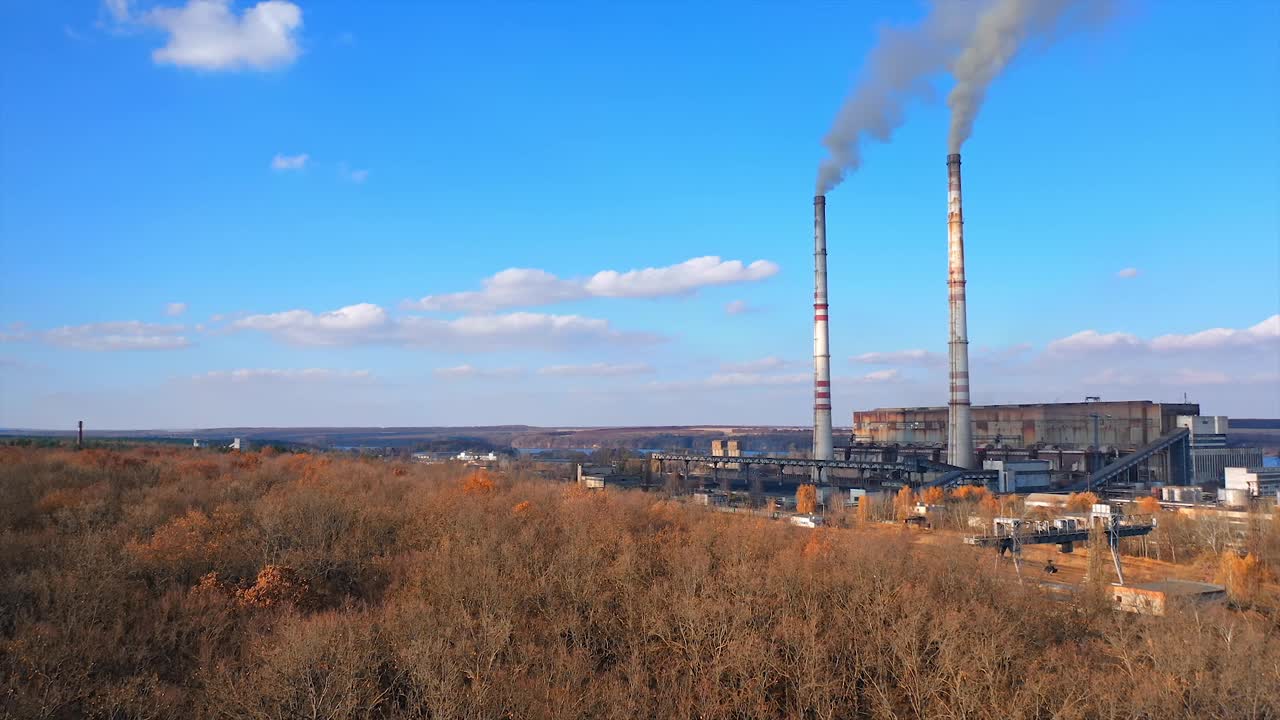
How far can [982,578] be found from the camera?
70.3ft

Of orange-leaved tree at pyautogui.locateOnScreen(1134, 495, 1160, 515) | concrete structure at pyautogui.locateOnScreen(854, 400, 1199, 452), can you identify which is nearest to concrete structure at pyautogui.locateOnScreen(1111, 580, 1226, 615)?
orange-leaved tree at pyautogui.locateOnScreen(1134, 495, 1160, 515)

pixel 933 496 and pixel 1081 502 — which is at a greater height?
pixel 933 496

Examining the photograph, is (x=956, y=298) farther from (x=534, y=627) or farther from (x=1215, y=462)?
(x=534, y=627)

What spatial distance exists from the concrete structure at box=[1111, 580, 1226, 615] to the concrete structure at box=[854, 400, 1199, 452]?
35458 mm

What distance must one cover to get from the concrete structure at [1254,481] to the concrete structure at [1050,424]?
17.4 feet

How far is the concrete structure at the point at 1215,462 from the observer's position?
60.5m

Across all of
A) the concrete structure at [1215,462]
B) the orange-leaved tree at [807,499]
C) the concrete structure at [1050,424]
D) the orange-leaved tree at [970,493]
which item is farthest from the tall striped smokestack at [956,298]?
the concrete structure at [1215,462]

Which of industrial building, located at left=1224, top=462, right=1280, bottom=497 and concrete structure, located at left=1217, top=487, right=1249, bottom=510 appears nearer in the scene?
concrete structure, located at left=1217, top=487, right=1249, bottom=510

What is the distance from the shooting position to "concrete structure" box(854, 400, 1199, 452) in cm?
6019

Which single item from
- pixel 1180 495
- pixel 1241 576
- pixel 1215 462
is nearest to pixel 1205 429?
pixel 1215 462

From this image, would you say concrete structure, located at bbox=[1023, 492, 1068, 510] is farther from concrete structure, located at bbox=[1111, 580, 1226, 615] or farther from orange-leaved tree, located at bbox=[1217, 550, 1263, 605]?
concrete structure, located at bbox=[1111, 580, 1226, 615]

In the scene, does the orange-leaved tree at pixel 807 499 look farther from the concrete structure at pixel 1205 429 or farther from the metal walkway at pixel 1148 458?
the concrete structure at pixel 1205 429

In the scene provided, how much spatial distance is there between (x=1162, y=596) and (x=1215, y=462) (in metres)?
46.6

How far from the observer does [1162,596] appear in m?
24.1
